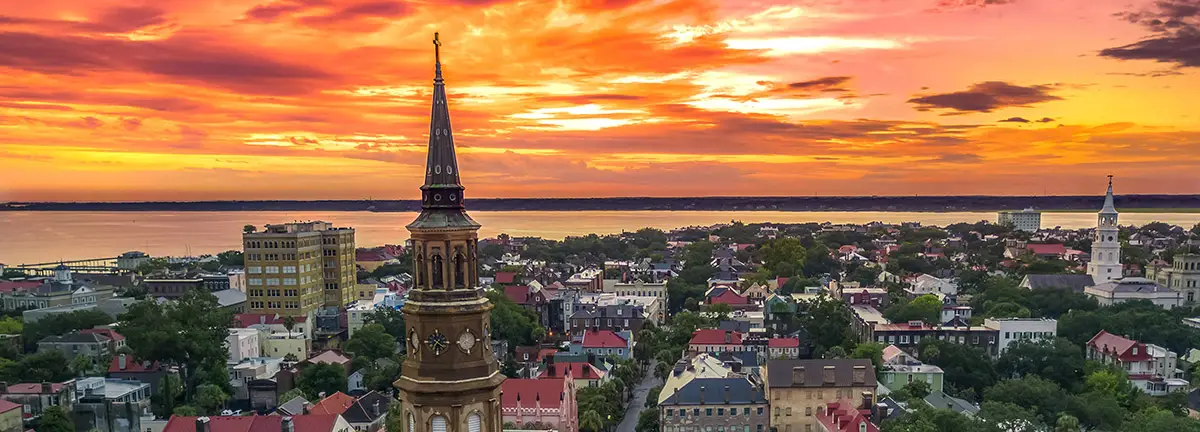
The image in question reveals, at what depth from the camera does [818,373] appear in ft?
174

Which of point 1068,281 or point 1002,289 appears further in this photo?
point 1068,281

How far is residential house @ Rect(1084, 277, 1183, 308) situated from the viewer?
8581 cm

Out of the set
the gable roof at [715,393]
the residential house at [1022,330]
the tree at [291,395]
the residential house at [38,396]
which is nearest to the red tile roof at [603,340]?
the gable roof at [715,393]

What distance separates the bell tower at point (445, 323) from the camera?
19203 mm

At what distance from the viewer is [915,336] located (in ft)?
231

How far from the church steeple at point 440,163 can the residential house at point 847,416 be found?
1199 inches

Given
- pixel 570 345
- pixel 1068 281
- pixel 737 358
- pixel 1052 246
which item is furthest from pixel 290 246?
pixel 1052 246

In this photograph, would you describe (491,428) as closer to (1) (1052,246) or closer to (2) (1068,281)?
(2) (1068,281)

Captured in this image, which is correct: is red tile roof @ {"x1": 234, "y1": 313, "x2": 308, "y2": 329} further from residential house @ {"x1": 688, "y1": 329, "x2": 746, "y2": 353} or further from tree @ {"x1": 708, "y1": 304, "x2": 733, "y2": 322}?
tree @ {"x1": 708, "y1": 304, "x2": 733, "y2": 322}

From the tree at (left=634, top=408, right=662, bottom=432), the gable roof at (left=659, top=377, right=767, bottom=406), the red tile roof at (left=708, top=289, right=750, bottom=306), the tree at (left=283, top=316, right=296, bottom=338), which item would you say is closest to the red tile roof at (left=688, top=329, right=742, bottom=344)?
the gable roof at (left=659, top=377, right=767, bottom=406)

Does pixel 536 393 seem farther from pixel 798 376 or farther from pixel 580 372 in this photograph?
pixel 798 376

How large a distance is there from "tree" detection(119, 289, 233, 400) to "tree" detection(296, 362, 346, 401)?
6.54 metres

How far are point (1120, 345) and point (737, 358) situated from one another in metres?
29.2

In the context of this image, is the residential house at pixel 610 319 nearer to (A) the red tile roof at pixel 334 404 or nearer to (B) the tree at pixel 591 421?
(B) the tree at pixel 591 421
